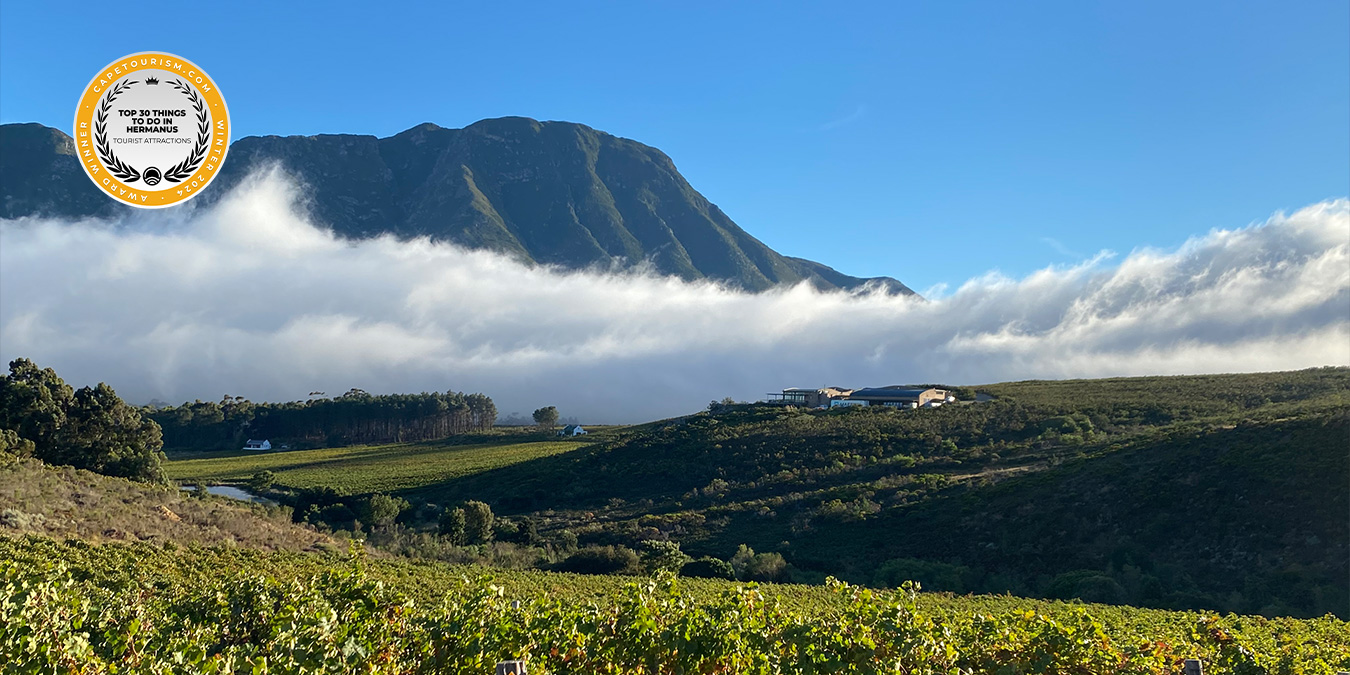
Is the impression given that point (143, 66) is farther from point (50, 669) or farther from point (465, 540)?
point (465, 540)

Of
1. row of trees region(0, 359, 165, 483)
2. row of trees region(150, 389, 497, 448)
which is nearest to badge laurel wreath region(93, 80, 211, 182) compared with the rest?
row of trees region(0, 359, 165, 483)

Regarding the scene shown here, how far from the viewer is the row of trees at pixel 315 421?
5723 inches

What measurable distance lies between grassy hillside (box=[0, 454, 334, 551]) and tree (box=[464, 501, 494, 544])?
33.5 ft

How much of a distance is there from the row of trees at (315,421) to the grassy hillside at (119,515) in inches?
4776

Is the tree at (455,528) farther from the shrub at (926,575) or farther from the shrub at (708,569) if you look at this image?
the shrub at (926,575)

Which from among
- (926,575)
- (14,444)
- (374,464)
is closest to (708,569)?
(926,575)

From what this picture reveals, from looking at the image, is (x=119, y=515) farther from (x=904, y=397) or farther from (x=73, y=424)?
(x=904, y=397)

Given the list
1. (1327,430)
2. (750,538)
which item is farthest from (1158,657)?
(1327,430)

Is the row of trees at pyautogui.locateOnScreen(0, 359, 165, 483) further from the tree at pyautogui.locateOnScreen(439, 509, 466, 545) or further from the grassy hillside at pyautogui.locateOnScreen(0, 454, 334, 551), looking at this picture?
the tree at pyautogui.locateOnScreen(439, 509, 466, 545)

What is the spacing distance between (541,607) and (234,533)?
2563 cm

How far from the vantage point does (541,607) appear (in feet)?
28.9

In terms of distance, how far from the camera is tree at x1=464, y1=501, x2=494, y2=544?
4239cm

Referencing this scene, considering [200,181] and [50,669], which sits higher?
[200,181]

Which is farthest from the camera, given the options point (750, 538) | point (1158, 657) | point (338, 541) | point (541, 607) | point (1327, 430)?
point (750, 538)
